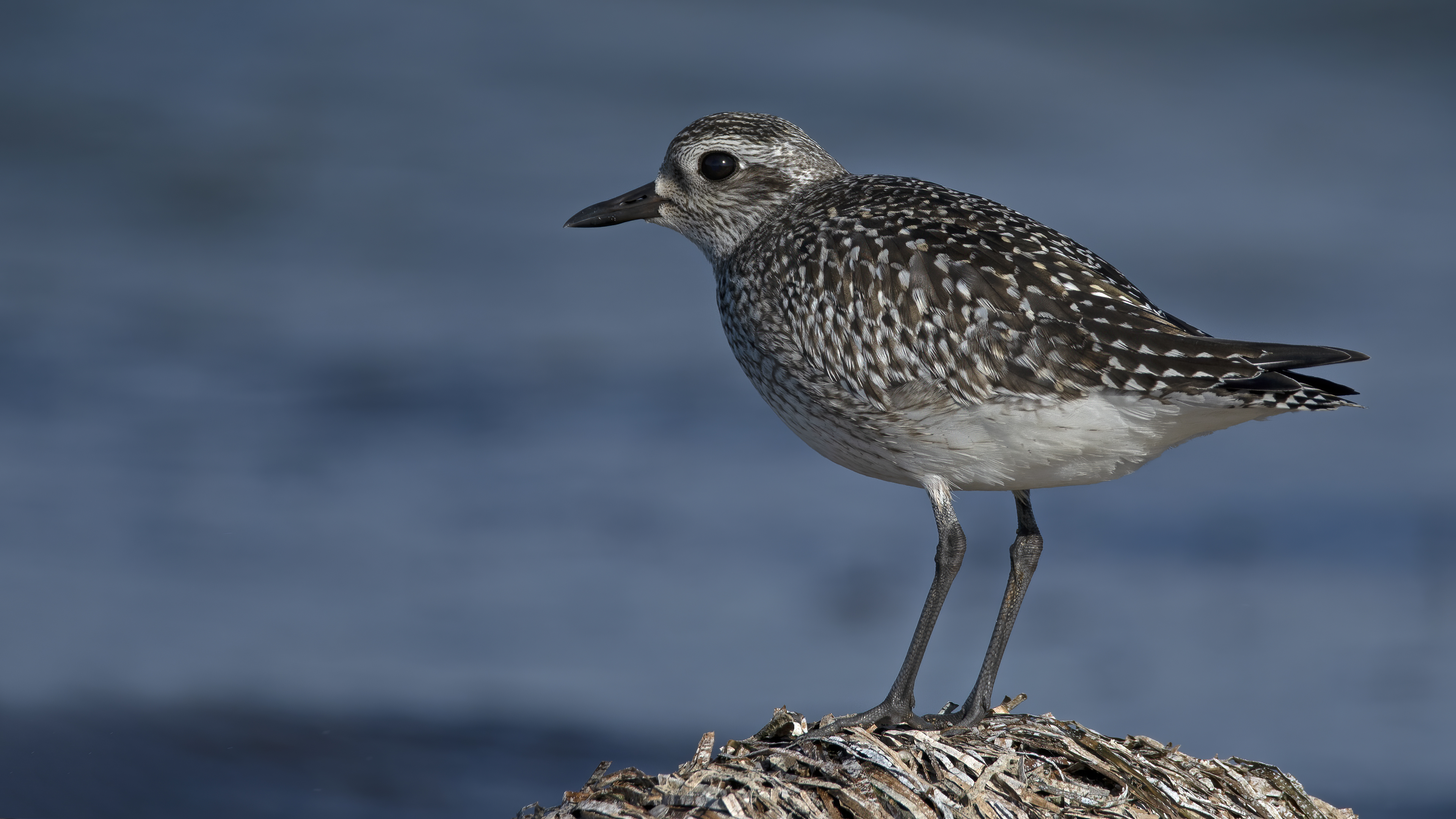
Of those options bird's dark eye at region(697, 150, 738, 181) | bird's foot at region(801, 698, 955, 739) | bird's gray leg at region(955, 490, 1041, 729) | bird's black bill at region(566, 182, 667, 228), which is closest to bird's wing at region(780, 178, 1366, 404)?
bird's gray leg at region(955, 490, 1041, 729)

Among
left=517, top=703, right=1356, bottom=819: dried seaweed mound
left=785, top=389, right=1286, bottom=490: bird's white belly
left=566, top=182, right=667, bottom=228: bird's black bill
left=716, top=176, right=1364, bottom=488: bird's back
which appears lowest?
left=517, top=703, right=1356, bottom=819: dried seaweed mound

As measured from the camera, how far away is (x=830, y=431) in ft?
18.4

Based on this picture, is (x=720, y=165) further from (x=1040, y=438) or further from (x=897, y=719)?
(x=897, y=719)

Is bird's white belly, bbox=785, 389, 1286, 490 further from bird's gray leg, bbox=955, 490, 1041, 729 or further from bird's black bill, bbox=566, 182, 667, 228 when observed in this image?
bird's black bill, bbox=566, 182, 667, 228

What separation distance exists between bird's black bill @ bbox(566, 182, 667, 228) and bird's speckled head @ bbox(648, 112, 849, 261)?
0.15 metres

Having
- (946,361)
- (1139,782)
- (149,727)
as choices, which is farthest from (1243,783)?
(149,727)

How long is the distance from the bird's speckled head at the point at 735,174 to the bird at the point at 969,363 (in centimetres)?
58

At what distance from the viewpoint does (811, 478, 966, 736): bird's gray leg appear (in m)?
5.24

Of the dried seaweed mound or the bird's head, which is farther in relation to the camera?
the bird's head

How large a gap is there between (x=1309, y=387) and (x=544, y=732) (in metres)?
5.36

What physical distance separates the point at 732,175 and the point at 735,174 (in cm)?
2

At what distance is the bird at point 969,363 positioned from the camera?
16.2ft

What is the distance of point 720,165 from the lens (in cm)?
674

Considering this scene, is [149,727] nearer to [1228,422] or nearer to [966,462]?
[966,462]
